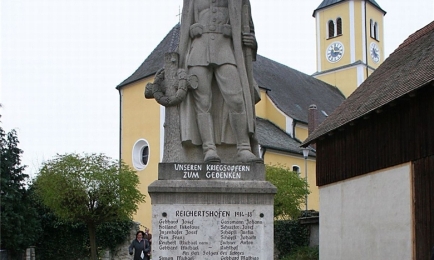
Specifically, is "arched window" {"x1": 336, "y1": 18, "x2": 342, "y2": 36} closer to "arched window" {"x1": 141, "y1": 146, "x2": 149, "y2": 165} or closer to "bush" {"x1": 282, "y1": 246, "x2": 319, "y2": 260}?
"arched window" {"x1": 141, "y1": 146, "x2": 149, "y2": 165}

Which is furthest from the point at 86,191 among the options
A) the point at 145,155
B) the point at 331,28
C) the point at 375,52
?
the point at 375,52

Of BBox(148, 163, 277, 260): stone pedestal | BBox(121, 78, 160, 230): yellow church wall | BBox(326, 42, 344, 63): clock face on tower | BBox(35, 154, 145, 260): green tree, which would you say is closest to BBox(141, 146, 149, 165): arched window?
BBox(121, 78, 160, 230): yellow church wall

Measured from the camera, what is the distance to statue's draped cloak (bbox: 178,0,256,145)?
8.48m

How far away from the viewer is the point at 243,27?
8789mm

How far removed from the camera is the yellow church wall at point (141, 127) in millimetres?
38822

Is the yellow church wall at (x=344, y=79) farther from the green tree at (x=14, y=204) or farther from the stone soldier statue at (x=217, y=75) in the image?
the stone soldier statue at (x=217, y=75)

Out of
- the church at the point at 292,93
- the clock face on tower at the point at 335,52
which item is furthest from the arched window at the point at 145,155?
the clock face on tower at the point at 335,52

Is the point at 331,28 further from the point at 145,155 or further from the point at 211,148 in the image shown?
the point at 211,148

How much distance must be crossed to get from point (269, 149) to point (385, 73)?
14.3 meters

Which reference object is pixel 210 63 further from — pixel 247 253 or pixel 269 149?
pixel 269 149

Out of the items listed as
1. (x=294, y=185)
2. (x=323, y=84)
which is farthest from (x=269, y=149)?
(x=323, y=84)

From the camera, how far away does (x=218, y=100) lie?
343 inches

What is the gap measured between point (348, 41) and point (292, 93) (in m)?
9.52

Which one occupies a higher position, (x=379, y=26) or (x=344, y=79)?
(x=379, y=26)
